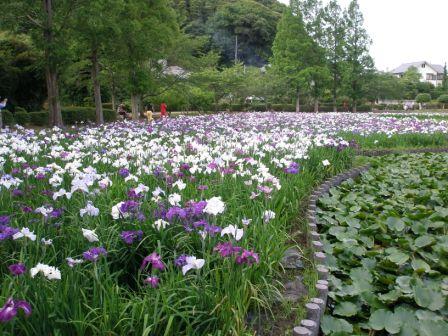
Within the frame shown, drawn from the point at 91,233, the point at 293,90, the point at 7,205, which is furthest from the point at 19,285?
the point at 293,90

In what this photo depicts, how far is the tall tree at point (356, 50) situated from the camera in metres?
35.5

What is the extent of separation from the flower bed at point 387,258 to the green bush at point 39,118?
48.6 feet

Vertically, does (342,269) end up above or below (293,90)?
below

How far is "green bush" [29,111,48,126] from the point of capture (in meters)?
17.3

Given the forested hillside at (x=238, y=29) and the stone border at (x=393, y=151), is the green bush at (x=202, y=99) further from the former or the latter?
the forested hillside at (x=238, y=29)

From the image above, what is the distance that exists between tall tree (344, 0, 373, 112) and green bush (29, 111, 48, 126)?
25.6m

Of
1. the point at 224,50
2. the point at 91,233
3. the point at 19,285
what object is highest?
the point at 224,50

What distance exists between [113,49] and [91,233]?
47.5ft

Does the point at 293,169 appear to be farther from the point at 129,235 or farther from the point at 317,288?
the point at 129,235

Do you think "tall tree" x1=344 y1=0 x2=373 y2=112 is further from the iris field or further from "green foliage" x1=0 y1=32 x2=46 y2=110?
the iris field

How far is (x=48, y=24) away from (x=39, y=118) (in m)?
6.14

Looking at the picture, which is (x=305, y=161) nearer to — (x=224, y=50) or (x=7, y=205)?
(x=7, y=205)

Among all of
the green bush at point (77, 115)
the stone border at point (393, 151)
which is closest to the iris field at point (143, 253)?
the stone border at point (393, 151)

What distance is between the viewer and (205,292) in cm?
221
